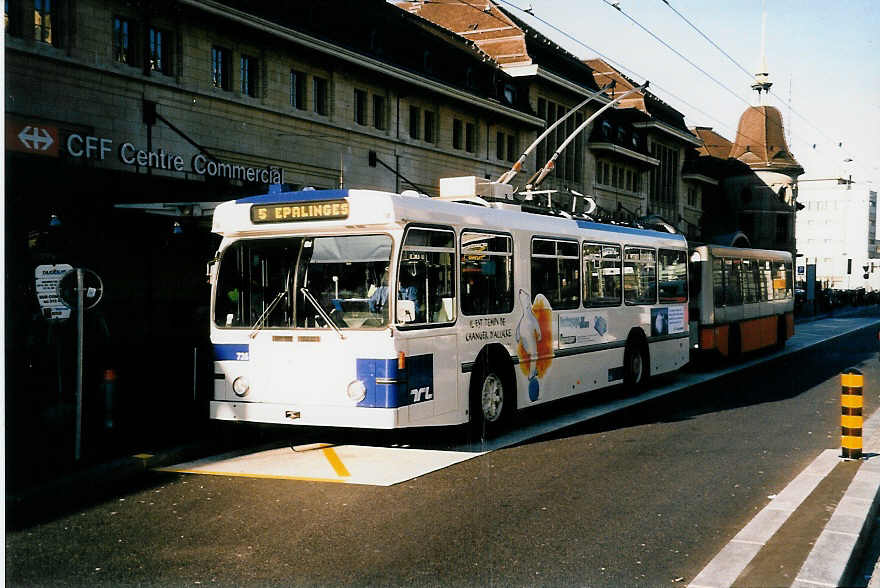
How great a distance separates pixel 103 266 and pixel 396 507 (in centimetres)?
1275

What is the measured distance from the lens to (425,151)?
102ft

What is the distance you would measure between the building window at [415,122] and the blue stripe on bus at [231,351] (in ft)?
68.0

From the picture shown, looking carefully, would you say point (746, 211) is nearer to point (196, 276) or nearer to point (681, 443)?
point (196, 276)

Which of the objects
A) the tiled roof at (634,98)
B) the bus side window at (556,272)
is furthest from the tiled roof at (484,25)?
the bus side window at (556,272)

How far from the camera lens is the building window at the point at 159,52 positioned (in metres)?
20.7

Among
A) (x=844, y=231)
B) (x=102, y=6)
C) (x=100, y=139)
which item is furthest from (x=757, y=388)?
(x=844, y=231)

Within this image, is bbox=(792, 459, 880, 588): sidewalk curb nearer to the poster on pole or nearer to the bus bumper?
the bus bumper

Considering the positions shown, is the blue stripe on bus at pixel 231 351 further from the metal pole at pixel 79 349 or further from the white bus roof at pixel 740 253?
the white bus roof at pixel 740 253

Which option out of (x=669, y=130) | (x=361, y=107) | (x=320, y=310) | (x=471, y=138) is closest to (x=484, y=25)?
(x=471, y=138)

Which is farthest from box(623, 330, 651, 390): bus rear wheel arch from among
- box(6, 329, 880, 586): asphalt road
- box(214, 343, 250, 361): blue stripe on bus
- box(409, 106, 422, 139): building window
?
box(409, 106, 422, 139): building window

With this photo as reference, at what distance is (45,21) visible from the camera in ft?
59.2

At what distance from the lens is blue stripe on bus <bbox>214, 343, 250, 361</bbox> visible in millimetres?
10141

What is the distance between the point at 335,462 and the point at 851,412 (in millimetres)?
5075

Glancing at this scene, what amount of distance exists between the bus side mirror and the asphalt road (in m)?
1.57
